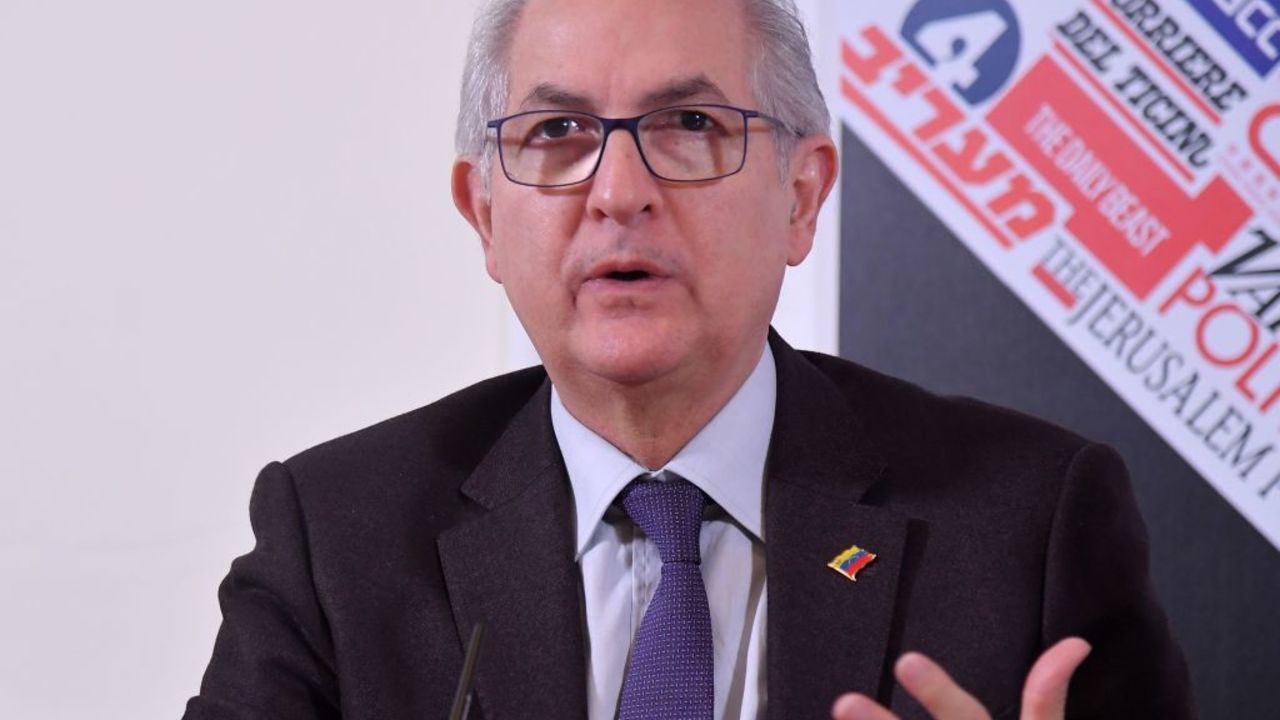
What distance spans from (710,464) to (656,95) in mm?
422

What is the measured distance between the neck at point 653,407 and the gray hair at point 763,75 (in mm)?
266

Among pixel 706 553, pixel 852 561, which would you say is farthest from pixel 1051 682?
pixel 706 553

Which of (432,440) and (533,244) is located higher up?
(533,244)

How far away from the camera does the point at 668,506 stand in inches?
66.3

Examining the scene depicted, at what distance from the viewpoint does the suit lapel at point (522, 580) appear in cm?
160

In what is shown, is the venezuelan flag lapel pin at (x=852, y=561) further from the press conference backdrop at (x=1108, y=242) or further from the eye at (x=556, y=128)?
the press conference backdrop at (x=1108, y=242)

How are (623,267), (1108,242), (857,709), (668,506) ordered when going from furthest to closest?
1. (1108,242)
2. (668,506)
3. (623,267)
4. (857,709)

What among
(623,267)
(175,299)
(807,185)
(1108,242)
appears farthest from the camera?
(175,299)

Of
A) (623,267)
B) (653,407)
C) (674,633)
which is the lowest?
(674,633)

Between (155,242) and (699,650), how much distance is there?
1.33 metres

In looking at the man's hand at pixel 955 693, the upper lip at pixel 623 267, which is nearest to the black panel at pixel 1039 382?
the upper lip at pixel 623 267

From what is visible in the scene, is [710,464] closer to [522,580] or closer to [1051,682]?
[522,580]

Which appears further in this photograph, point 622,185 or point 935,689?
point 622,185

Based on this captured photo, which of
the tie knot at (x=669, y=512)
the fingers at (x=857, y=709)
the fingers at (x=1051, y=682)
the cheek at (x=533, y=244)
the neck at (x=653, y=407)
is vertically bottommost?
the fingers at (x=1051, y=682)
